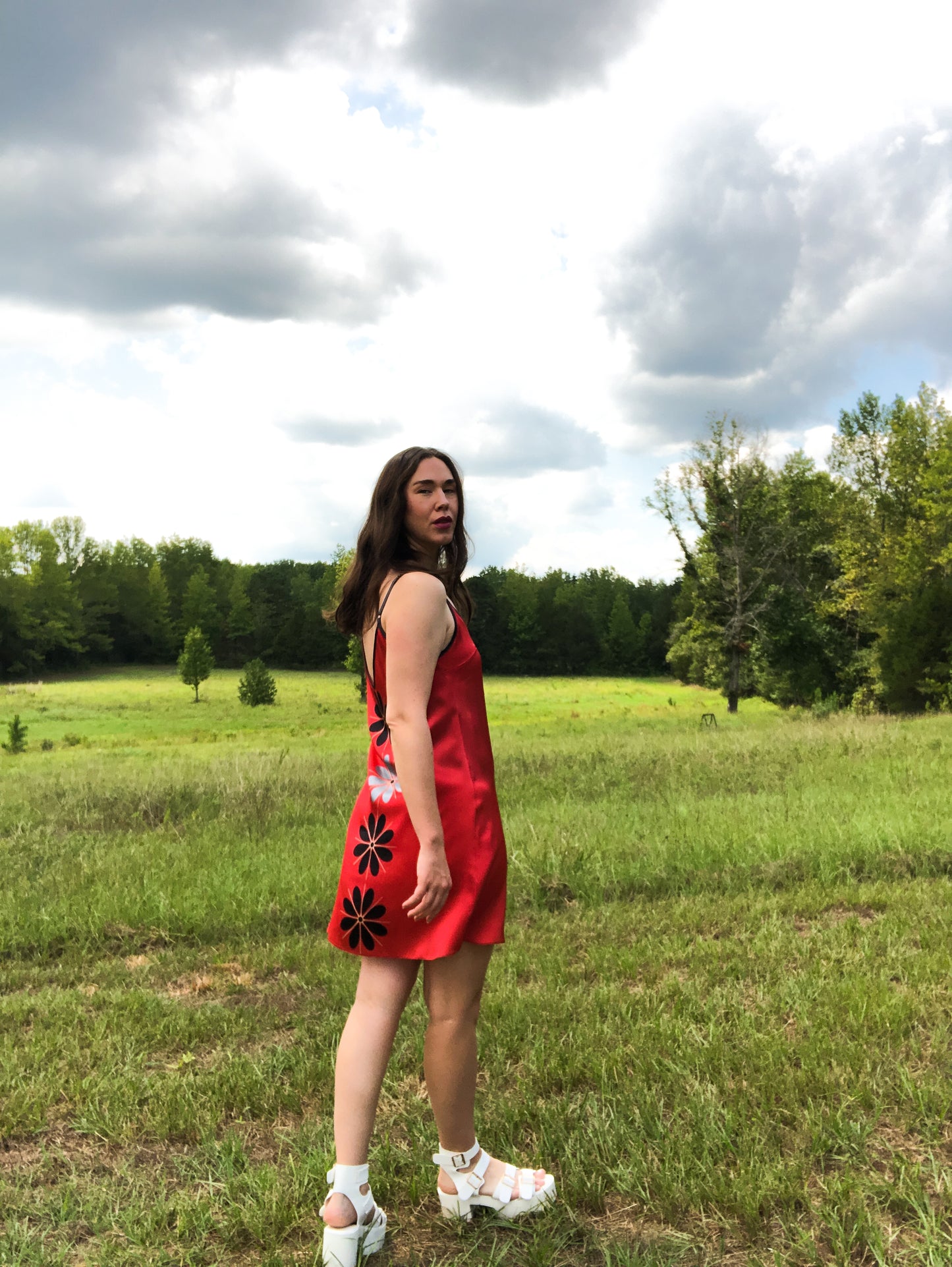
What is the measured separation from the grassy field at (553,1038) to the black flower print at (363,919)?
3.04ft

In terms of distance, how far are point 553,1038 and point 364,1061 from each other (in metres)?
1.70

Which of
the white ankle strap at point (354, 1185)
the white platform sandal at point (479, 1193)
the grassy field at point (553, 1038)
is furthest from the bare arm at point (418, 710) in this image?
the grassy field at point (553, 1038)

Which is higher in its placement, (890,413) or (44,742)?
(890,413)

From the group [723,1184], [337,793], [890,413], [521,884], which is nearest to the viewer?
[723,1184]

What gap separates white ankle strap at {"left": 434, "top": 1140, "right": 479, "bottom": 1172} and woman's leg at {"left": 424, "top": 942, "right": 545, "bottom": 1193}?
0.27ft

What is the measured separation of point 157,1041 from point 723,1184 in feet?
9.08

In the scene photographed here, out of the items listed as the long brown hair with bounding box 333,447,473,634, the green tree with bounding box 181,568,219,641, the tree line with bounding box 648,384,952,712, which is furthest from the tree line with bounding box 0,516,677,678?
the long brown hair with bounding box 333,447,473,634

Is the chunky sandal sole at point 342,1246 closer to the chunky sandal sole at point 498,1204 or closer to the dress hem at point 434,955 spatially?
the chunky sandal sole at point 498,1204

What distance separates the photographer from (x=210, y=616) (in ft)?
205

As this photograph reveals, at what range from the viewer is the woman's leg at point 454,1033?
248cm

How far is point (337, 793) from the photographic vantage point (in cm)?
1123

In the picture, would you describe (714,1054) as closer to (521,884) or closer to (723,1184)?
(723,1184)

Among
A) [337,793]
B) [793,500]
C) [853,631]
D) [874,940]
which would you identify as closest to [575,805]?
[337,793]

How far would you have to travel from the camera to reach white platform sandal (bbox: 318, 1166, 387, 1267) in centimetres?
240
